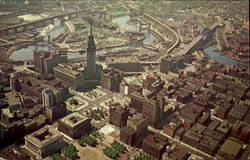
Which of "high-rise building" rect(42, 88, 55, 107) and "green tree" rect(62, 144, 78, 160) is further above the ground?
"high-rise building" rect(42, 88, 55, 107)

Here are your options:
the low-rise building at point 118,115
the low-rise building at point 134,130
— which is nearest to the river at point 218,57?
the low-rise building at point 118,115

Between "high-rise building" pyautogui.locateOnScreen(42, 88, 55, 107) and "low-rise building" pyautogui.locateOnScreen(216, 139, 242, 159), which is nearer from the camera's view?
"low-rise building" pyautogui.locateOnScreen(216, 139, 242, 159)

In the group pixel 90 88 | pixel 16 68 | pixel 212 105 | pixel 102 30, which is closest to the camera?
pixel 212 105

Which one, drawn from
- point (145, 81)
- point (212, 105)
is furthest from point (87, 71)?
point (212, 105)

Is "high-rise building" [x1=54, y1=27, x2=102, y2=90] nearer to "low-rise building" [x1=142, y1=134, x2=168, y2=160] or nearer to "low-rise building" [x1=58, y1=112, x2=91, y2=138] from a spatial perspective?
"low-rise building" [x1=58, y1=112, x2=91, y2=138]

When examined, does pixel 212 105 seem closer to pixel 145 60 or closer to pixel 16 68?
pixel 145 60

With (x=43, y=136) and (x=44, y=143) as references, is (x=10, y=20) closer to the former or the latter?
(x=43, y=136)

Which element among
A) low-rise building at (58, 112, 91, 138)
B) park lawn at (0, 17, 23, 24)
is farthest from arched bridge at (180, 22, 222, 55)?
park lawn at (0, 17, 23, 24)
